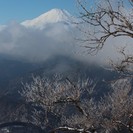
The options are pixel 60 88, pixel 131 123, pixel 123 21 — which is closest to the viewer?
pixel 123 21

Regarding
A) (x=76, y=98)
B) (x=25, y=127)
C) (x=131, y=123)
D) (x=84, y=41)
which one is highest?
(x=84, y=41)

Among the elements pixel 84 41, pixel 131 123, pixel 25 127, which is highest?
pixel 84 41

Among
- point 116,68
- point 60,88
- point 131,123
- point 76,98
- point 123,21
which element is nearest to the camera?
point 123,21

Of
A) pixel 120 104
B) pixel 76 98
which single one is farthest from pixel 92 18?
pixel 120 104

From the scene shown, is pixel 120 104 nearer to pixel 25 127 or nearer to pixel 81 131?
pixel 81 131

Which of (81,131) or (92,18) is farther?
(81,131)

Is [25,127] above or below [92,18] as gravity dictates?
below

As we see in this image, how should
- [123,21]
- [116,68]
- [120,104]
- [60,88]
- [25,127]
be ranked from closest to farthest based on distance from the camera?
1. [123,21]
2. [116,68]
3. [60,88]
4. [120,104]
5. [25,127]

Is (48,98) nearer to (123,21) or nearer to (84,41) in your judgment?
(84,41)

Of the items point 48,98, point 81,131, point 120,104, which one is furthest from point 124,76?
point 120,104
